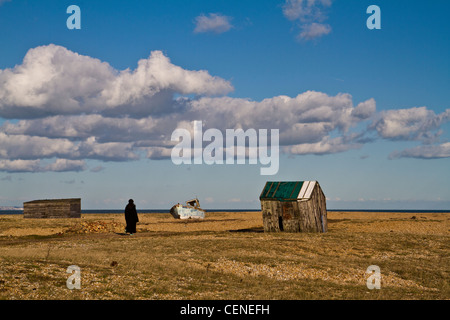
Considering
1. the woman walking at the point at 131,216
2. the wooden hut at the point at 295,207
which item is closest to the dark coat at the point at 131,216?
the woman walking at the point at 131,216

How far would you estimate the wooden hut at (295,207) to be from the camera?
3650 centimetres

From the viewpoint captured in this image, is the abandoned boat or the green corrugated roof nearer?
the green corrugated roof

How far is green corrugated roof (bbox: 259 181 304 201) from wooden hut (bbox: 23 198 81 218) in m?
43.1

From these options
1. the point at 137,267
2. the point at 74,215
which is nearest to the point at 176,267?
the point at 137,267

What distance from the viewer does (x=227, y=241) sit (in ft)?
94.8

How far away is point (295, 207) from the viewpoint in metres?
36.8

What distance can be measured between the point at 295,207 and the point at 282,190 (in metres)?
2.00

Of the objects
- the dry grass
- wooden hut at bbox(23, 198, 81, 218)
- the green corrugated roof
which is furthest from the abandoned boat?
the dry grass

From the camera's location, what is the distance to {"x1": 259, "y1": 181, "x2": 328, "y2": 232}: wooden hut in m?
36.5

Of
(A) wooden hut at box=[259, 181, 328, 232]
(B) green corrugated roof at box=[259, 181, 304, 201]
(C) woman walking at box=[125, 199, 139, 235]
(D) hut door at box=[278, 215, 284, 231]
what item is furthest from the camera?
(D) hut door at box=[278, 215, 284, 231]

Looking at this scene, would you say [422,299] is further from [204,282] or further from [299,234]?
[299,234]

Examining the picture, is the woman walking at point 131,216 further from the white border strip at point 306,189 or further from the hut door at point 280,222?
the white border strip at point 306,189

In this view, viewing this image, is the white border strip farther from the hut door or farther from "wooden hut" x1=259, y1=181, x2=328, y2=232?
the hut door

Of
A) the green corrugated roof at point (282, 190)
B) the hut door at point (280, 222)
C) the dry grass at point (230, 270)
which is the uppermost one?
the green corrugated roof at point (282, 190)
